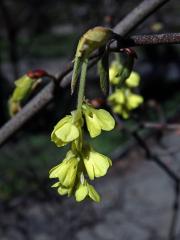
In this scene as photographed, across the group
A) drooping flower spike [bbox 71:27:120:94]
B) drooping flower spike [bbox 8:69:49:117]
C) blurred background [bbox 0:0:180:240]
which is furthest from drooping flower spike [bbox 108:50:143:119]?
blurred background [bbox 0:0:180:240]

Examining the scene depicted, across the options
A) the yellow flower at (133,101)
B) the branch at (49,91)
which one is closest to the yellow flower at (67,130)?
the branch at (49,91)

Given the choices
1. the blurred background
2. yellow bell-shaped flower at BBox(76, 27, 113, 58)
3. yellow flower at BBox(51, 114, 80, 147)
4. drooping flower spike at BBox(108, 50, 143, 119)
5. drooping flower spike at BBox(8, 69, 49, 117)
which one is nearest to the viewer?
yellow bell-shaped flower at BBox(76, 27, 113, 58)

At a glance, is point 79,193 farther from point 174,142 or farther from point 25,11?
point 25,11

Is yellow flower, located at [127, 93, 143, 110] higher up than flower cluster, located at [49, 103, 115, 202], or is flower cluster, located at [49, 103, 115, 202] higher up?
flower cluster, located at [49, 103, 115, 202]

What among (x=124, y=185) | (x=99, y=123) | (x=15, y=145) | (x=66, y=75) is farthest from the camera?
(x=15, y=145)

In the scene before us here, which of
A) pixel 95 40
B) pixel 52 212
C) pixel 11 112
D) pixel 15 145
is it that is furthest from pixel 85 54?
pixel 15 145

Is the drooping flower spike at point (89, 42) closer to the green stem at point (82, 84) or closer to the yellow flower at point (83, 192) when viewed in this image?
the green stem at point (82, 84)

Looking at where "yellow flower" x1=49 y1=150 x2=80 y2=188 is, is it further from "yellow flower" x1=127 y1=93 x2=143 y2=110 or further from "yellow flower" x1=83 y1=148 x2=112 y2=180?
"yellow flower" x1=127 y1=93 x2=143 y2=110
